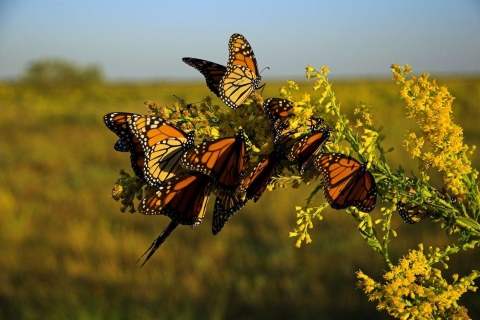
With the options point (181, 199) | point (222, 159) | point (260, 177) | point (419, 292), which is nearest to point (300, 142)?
point (260, 177)

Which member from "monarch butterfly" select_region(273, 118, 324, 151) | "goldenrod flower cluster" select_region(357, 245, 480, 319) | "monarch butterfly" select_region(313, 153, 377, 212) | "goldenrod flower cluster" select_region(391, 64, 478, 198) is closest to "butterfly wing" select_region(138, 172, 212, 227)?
"monarch butterfly" select_region(273, 118, 324, 151)

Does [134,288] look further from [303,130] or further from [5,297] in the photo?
[303,130]

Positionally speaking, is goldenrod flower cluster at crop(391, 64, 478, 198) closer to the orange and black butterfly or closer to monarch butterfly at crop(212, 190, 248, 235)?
the orange and black butterfly

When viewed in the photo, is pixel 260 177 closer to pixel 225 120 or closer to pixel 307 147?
pixel 307 147

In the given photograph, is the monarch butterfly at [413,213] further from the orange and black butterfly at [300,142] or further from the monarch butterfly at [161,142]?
the monarch butterfly at [161,142]

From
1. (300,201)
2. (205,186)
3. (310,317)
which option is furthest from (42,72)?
(205,186)
